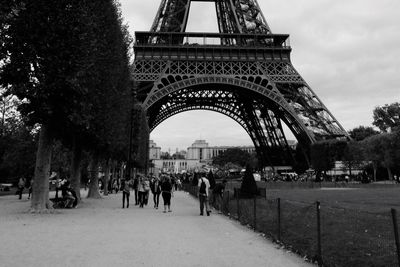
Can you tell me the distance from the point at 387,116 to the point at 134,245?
84.9 metres

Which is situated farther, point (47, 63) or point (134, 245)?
point (47, 63)

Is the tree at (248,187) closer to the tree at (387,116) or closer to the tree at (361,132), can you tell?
the tree at (387,116)

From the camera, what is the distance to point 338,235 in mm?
9562

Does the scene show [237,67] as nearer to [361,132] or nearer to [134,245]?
[134,245]

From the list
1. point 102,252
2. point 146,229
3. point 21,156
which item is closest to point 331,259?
point 102,252

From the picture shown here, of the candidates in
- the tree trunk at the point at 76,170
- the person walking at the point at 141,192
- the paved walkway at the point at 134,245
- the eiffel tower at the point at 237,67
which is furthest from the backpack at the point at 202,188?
the eiffel tower at the point at 237,67

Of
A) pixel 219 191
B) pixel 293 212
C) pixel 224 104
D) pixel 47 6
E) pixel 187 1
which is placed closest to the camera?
pixel 293 212

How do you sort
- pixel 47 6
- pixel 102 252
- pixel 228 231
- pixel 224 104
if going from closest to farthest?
pixel 102 252 < pixel 228 231 < pixel 47 6 < pixel 224 104

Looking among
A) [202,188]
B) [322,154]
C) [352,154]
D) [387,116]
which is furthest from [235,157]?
[202,188]

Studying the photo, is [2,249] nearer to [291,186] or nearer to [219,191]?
[219,191]

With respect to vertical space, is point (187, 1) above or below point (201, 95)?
above

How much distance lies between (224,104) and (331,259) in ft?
229

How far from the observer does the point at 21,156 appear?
148ft

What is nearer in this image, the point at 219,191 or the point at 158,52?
the point at 219,191
